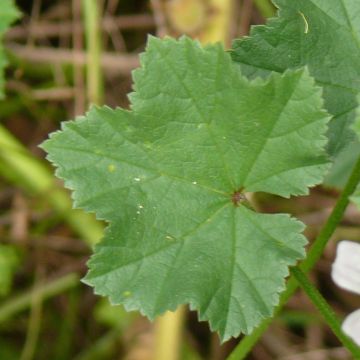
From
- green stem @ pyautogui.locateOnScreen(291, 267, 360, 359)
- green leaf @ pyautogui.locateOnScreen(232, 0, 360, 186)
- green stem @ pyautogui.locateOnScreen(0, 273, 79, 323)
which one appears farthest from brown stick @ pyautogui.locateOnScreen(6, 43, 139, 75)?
green stem @ pyautogui.locateOnScreen(291, 267, 360, 359)

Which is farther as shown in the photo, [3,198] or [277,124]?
[3,198]

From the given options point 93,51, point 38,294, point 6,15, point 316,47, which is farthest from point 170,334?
point 316,47

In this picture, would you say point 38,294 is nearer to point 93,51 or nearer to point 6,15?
point 93,51

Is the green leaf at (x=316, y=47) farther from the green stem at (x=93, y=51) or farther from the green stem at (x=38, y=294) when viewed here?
the green stem at (x=38, y=294)

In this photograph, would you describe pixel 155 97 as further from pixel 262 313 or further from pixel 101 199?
pixel 262 313

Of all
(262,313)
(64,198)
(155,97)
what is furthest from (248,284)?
(64,198)

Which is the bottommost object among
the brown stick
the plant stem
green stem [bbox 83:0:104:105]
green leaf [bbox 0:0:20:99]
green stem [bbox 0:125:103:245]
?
the plant stem

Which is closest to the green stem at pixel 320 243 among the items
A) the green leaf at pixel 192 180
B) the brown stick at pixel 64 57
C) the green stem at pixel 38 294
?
the green leaf at pixel 192 180

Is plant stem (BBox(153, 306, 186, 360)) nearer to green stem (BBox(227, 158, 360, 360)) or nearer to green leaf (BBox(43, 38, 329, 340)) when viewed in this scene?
green stem (BBox(227, 158, 360, 360))
